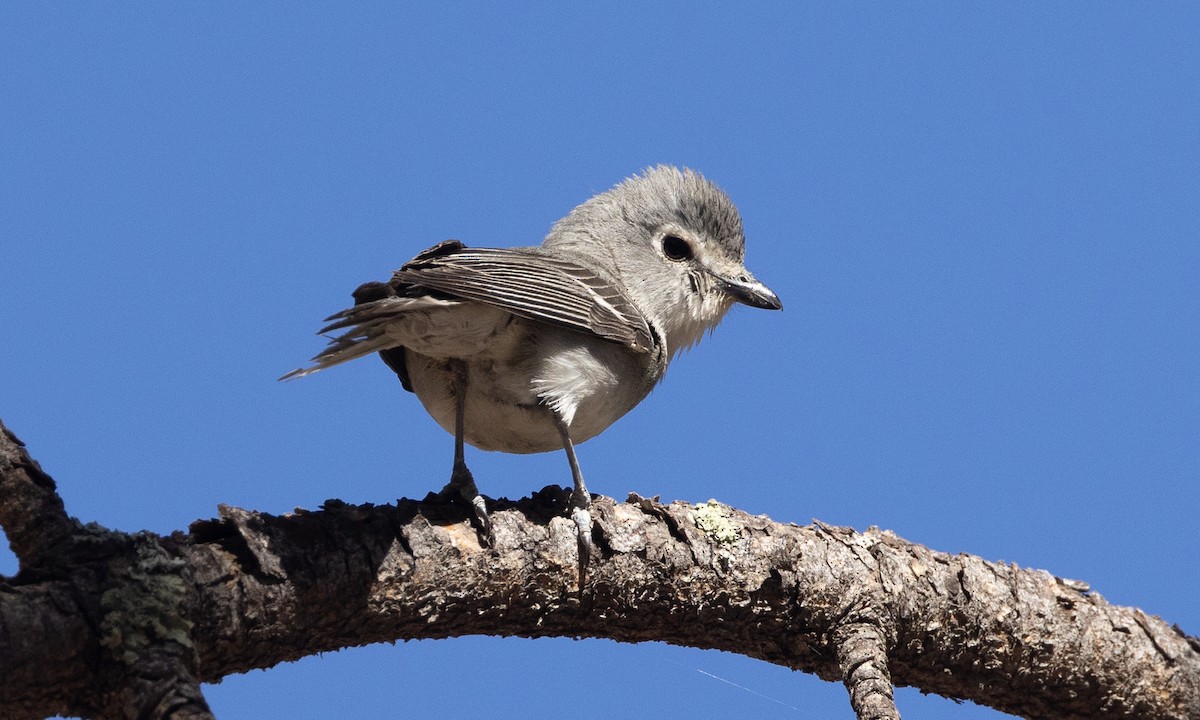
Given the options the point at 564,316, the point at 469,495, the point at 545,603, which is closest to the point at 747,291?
the point at 564,316

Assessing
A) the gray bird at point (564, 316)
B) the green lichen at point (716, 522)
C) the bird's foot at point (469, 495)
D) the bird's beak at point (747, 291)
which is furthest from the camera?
the bird's beak at point (747, 291)

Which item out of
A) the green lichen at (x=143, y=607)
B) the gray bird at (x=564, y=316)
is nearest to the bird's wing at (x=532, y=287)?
the gray bird at (x=564, y=316)

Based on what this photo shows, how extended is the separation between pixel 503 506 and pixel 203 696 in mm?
1577

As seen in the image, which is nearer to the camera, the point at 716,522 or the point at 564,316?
the point at 716,522

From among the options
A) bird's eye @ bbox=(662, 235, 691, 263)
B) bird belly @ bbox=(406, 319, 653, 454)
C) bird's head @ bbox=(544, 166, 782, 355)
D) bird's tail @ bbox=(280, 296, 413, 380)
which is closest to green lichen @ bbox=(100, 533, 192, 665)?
bird's tail @ bbox=(280, 296, 413, 380)

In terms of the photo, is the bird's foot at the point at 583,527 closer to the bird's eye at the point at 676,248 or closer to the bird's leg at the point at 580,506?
the bird's leg at the point at 580,506

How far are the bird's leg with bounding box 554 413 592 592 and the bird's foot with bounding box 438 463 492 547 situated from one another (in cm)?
32

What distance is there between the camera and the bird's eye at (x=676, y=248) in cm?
618

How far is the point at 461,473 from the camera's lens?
4.82m

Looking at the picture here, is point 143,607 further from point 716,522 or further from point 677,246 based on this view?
point 677,246

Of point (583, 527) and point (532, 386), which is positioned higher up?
point (532, 386)

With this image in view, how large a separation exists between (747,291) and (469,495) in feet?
7.08

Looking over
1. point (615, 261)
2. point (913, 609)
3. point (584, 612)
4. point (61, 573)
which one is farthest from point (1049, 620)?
point (61, 573)

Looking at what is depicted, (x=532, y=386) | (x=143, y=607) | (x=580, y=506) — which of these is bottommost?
(x=143, y=607)
